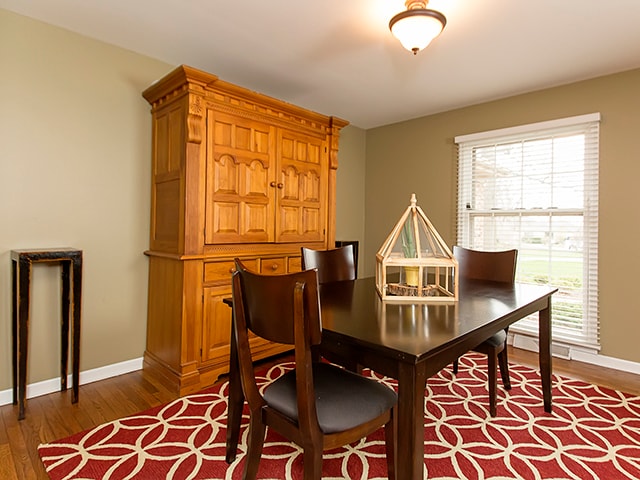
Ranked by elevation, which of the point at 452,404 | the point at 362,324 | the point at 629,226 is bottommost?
the point at 452,404

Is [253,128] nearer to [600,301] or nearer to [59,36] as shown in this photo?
[59,36]

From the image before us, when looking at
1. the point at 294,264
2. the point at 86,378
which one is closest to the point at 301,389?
the point at 294,264

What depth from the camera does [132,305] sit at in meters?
2.69

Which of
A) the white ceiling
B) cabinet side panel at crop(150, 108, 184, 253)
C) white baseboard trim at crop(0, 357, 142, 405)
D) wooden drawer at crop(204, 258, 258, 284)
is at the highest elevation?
the white ceiling

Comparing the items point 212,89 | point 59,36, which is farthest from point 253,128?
point 59,36

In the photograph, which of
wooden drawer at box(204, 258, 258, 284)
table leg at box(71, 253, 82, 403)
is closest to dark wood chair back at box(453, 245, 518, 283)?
wooden drawer at box(204, 258, 258, 284)

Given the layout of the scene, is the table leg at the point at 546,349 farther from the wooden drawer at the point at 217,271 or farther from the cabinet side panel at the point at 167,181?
the cabinet side panel at the point at 167,181

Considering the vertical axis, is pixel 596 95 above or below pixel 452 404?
above

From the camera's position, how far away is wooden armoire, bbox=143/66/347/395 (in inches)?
93.8

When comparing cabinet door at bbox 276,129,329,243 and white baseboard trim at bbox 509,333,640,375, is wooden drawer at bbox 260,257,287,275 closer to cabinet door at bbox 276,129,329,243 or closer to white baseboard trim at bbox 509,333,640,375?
cabinet door at bbox 276,129,329,243

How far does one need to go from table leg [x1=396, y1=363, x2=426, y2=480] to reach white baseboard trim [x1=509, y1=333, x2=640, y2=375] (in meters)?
2.71

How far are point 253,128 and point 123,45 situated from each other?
1036 mm

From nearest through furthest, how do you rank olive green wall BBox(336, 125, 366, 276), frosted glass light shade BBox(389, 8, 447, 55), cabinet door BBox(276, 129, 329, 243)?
frosted glass light shade BBox(389, 8, 447, 55) → cabinet door BBox(276, 129, 329, 243) → olive green wall BBox(336, 125, 366, 276)

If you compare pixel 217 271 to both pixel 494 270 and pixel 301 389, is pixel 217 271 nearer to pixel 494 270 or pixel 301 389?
pixel 301 389
